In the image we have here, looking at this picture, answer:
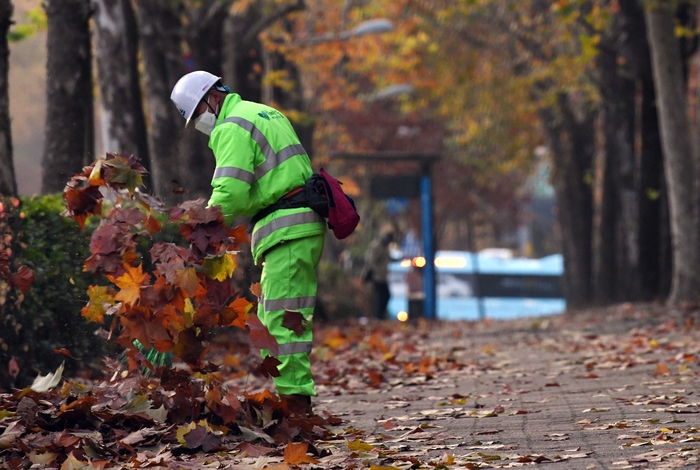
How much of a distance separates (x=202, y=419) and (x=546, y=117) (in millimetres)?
21742

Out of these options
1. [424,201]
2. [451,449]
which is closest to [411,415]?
[451,449]

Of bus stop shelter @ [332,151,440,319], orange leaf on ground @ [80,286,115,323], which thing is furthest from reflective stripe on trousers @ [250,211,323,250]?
bus stop shelter @ [332,151,440,319]

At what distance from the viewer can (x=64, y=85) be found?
12805mm

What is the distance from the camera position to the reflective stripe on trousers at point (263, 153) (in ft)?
21.3

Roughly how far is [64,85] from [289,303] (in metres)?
6.99

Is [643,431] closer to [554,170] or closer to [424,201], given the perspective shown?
[424,201]

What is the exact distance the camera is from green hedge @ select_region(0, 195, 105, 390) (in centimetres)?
855

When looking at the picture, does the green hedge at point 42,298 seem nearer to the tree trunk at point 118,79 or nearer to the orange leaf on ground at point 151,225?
the orange leaf on ground at point 151,225

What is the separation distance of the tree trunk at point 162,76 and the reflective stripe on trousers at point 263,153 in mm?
8775

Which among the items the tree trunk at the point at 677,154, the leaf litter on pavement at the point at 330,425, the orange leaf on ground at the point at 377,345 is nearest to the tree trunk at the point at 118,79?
the orange leaf on ground at the point at 377,345

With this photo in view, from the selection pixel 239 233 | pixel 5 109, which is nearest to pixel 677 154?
pixel 5 109

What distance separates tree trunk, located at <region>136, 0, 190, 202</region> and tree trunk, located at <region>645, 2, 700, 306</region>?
681 cm

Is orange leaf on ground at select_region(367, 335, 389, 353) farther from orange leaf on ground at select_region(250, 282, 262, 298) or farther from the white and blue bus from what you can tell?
the white and blue bus

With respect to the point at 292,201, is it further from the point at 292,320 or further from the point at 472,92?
the point at 472,92
